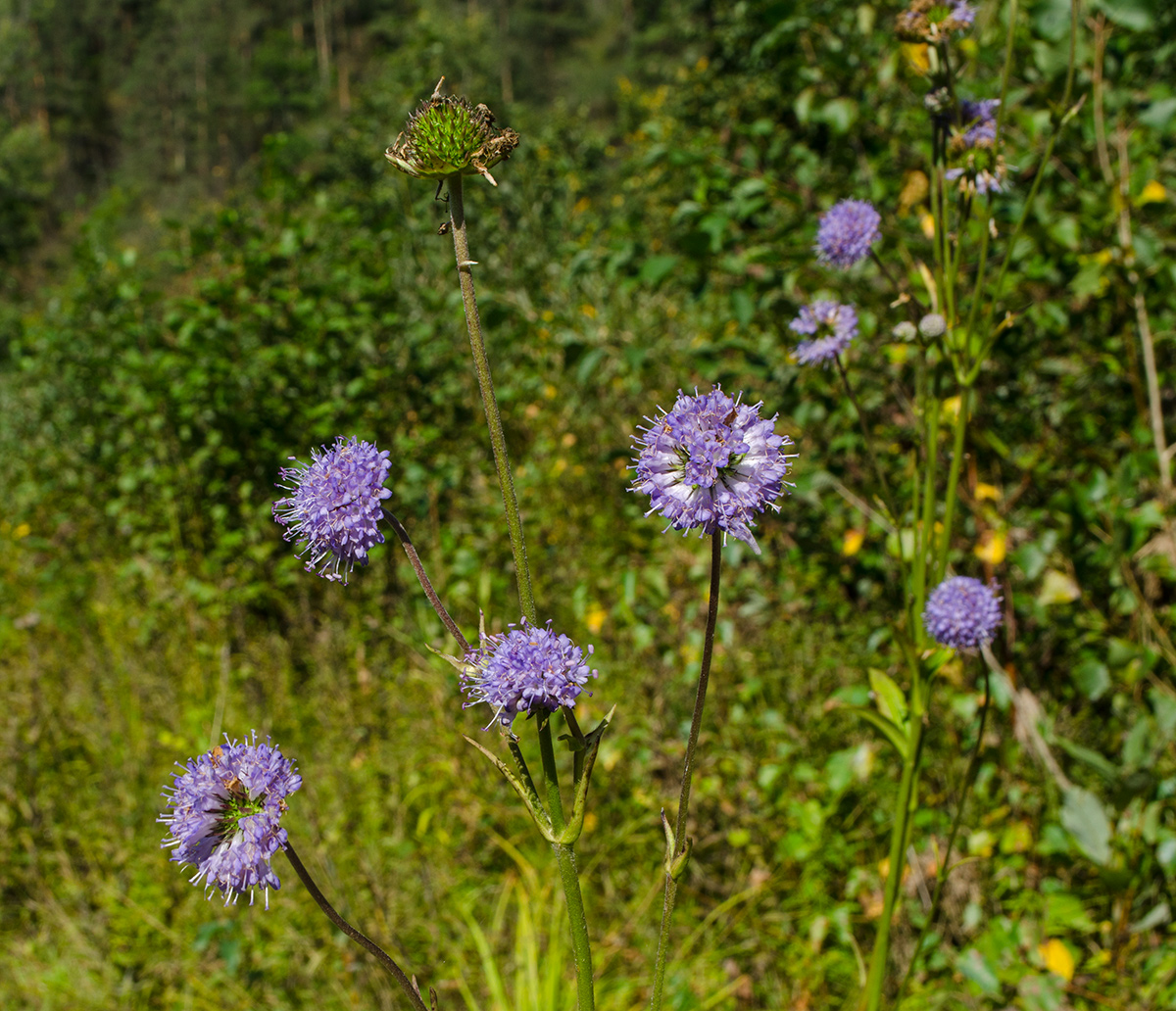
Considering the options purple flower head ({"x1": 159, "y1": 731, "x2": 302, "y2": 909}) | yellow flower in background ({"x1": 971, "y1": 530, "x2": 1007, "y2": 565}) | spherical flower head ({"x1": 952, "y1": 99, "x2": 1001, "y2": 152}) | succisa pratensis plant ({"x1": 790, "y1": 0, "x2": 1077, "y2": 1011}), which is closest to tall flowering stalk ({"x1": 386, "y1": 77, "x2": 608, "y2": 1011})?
purple flower head ({"x1": 159, "y1": 731, "x2": 302, "y2": 909})

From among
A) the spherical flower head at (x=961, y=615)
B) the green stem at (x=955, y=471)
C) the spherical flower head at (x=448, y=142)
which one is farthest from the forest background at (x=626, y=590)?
the spherical flower head at (x=448, y=142)

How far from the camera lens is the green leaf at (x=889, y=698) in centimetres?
146

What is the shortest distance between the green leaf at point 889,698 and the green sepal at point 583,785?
0.78 meters

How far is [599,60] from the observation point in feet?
130

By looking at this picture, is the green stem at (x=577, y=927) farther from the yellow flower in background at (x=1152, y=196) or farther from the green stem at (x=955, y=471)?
the yellow flower in background at (x=1152, y=196)

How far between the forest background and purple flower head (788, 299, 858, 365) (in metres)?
0.33

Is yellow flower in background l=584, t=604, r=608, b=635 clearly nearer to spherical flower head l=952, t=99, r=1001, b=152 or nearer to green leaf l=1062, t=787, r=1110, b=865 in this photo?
green leaf l=1062, t=787, r=1110, b=865

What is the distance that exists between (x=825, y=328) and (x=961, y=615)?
22.9 inches

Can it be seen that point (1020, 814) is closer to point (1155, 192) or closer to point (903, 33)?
point (1155, 192)

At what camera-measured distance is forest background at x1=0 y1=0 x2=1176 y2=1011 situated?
7.26 feet

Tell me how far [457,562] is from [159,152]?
44058 millimetres

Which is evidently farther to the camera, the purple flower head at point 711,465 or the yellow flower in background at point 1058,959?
the yellow flower in background at point 1058,959

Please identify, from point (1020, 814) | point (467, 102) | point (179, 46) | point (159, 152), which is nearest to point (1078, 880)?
point (1020, 814)

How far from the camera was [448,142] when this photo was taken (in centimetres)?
88
